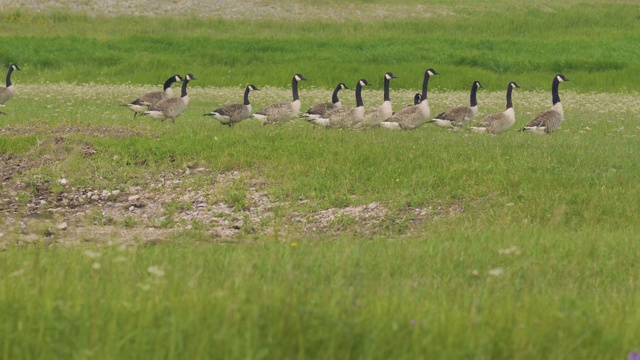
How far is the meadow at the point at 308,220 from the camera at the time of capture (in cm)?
603

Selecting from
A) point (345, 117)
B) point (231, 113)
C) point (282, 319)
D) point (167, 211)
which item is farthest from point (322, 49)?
point (282, 319)

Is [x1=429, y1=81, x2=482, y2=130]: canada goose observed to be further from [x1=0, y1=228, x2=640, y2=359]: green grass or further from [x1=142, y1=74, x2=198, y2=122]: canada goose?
[x1=0, y1=228, x2=640, y2=359]: green grass

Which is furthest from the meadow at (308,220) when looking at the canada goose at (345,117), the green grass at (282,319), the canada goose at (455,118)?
the canada goose at (345,117)

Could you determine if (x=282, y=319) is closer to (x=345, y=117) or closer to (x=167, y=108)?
(x=345, y=117)

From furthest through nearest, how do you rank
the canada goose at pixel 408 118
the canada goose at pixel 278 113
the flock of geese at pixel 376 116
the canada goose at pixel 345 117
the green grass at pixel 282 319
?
the canada goose at pixel 278 113 → the canada goose at pixel 345 117 → the flock of geese at pixel 376 116 → the canada goose at pixel 408 118 → the green grass at pixel 282 319

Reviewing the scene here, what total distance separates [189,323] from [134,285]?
1801 millimetres

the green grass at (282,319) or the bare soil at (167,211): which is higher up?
the green grass at (282,319)

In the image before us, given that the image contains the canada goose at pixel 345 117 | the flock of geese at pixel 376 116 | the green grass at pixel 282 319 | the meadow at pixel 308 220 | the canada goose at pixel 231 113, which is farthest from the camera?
the canada goose at pixel 231 113

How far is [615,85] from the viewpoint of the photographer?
148 feet

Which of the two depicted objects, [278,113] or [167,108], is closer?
[167,108]

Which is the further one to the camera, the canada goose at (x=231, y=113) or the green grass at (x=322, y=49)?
the green grass at (x=322, y=49)

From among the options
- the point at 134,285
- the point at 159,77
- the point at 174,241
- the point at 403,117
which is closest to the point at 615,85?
the point at 159,77

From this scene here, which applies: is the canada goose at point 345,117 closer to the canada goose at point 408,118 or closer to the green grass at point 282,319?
the canada goose at point 408,118

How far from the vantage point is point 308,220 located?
16078 millimetres
